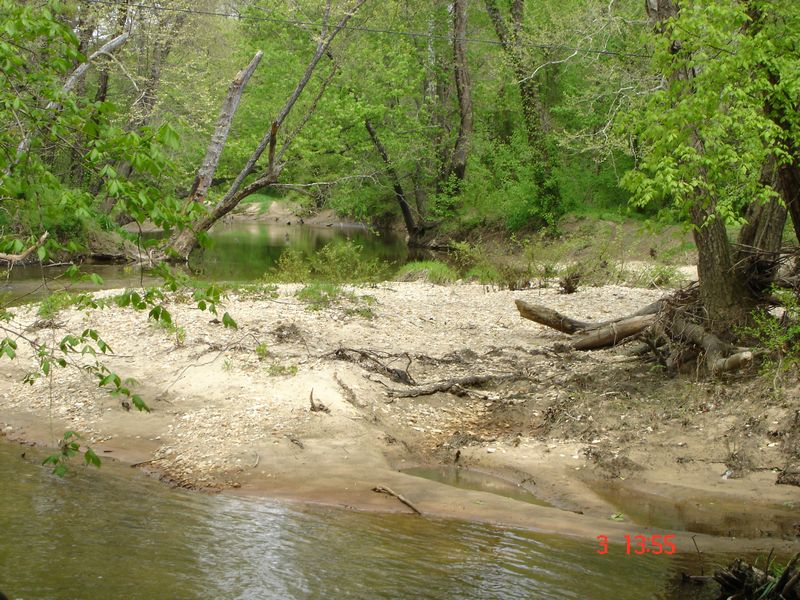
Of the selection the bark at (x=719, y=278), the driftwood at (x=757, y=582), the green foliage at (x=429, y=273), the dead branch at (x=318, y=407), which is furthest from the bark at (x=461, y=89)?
the driftwood at (x=757, y=582)

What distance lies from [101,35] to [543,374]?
18.9 metres

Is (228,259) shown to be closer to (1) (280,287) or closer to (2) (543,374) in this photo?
(1) (280,287)

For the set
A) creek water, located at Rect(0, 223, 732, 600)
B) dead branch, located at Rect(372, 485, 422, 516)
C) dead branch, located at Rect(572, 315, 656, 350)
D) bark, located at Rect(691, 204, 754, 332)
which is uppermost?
bark, located at Rect(691, 204, 754, 332)

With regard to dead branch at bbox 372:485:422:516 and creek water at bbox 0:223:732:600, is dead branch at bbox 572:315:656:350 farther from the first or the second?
dead branch at bbox 372:485:422:516

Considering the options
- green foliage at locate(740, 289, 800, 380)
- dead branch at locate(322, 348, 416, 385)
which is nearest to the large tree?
green foliage at locate(740, 289, 800, 380)

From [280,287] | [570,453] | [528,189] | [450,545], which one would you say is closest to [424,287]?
[280,287]

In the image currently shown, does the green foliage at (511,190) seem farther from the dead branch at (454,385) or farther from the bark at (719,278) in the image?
the bark at (719,278)

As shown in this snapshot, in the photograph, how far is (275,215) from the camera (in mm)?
57312

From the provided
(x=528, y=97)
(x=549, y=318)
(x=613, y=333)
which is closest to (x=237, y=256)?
(x=528, y=97)

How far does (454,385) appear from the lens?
1146 cm

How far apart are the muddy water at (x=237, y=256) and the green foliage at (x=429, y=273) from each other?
203 cm

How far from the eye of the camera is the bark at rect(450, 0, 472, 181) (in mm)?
32750

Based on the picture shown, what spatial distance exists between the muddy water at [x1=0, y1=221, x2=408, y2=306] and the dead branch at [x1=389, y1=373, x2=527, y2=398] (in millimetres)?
3779

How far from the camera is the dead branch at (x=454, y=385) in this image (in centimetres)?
1109
